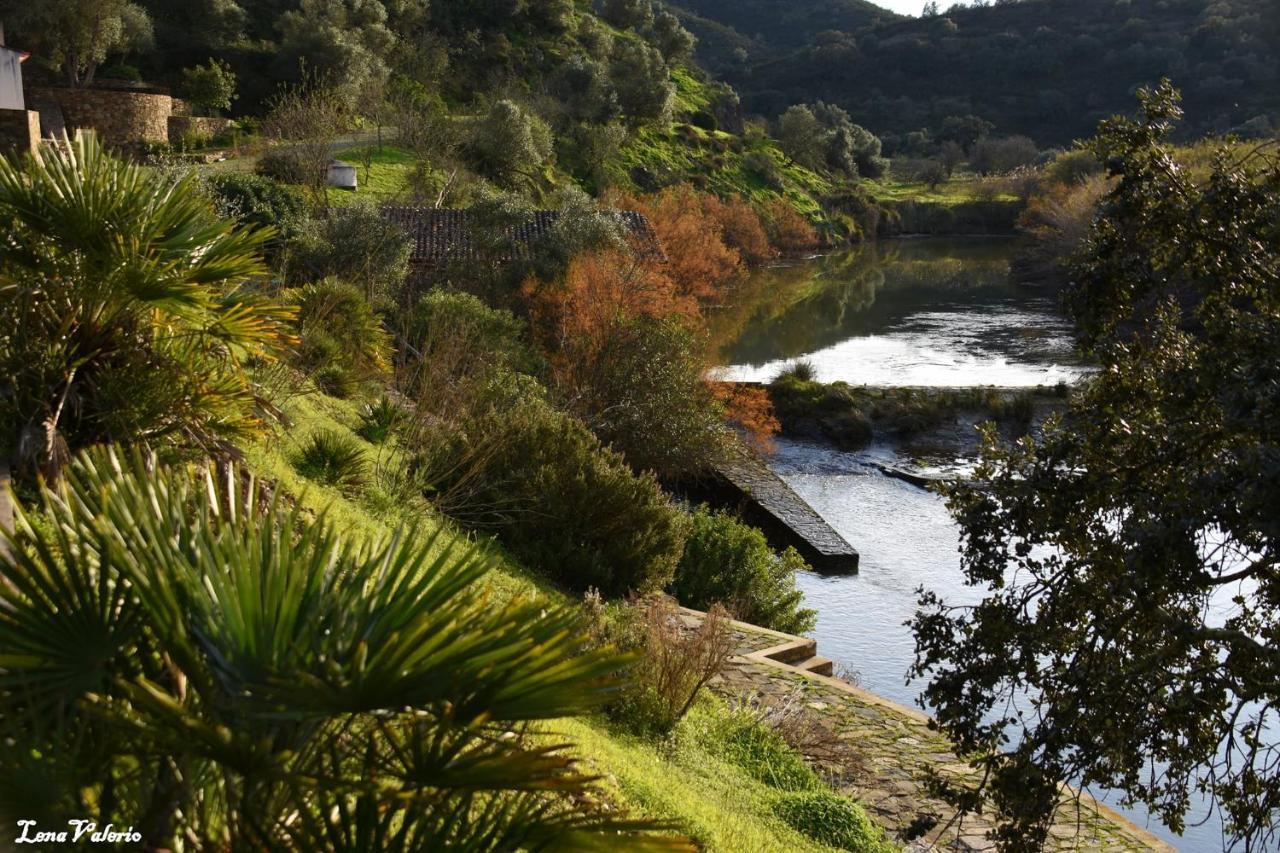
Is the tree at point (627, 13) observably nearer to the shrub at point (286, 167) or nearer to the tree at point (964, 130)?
the tree at point (964, 130)

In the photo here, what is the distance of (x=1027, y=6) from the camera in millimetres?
140125

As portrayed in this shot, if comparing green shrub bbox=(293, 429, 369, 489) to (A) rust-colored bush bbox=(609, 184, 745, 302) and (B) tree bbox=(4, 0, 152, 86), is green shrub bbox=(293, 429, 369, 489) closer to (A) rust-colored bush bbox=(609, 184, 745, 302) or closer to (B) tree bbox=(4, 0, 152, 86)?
(A) rust-colored bush bbox=(609, 184, 745, 302)

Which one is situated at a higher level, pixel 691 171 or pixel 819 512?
pixel 691 171

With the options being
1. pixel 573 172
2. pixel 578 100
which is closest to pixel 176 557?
pixel 573 172

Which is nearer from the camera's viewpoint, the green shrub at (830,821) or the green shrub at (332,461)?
the green shrub at (830,821)

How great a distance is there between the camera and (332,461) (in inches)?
408

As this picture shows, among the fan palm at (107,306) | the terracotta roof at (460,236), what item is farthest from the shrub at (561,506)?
the terracotta roof at (460,236)

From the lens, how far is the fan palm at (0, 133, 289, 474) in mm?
5465

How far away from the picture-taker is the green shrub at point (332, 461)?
1012 cm

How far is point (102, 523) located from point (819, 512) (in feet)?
68.3

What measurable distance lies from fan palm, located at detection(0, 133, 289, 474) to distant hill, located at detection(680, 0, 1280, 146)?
9933 cm

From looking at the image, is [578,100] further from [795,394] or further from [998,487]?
[998,487]

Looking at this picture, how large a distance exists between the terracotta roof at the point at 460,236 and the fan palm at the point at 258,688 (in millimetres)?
26160

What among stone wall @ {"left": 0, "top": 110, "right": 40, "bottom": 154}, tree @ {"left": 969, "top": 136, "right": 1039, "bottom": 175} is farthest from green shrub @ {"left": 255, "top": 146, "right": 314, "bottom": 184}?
tree @ {"left": 969, "top": 136, "right": 1039, "bottom": 175}
